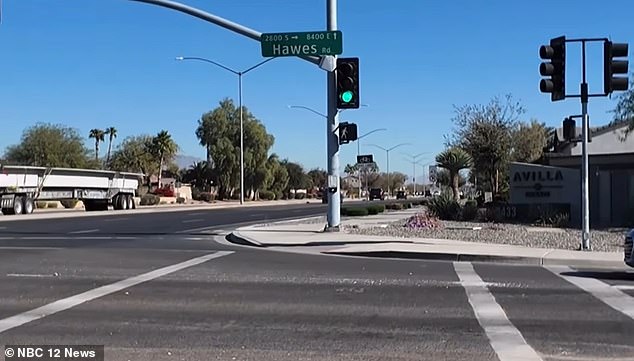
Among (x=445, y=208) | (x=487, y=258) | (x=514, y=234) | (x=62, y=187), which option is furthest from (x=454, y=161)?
(x=62, y=187)

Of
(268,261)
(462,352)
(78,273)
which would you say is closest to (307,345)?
(462,352)

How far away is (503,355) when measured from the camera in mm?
7773

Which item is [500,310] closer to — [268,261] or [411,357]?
[411,357]

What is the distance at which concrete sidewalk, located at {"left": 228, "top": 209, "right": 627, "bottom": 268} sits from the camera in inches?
679

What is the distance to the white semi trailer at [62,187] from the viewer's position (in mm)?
46156

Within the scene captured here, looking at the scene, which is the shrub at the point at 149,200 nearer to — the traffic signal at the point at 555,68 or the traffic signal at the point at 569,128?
the traffic signal at the point at 569,128

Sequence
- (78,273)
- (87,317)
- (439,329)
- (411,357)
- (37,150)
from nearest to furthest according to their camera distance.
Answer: (411,357) < (439,329) < (87,317) < (78,273) < (37,150)

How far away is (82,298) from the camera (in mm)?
11602

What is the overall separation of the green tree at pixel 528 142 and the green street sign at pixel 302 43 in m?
28.3

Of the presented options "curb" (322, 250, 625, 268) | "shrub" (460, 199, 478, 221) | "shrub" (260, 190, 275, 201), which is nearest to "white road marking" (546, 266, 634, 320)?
"curb" (322, 250, 625, 268)

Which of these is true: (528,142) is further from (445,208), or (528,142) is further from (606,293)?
(606,293)

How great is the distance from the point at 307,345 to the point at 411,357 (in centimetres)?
120

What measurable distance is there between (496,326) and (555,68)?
10.8m

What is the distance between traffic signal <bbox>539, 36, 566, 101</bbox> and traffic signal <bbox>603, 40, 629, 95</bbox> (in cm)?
96
